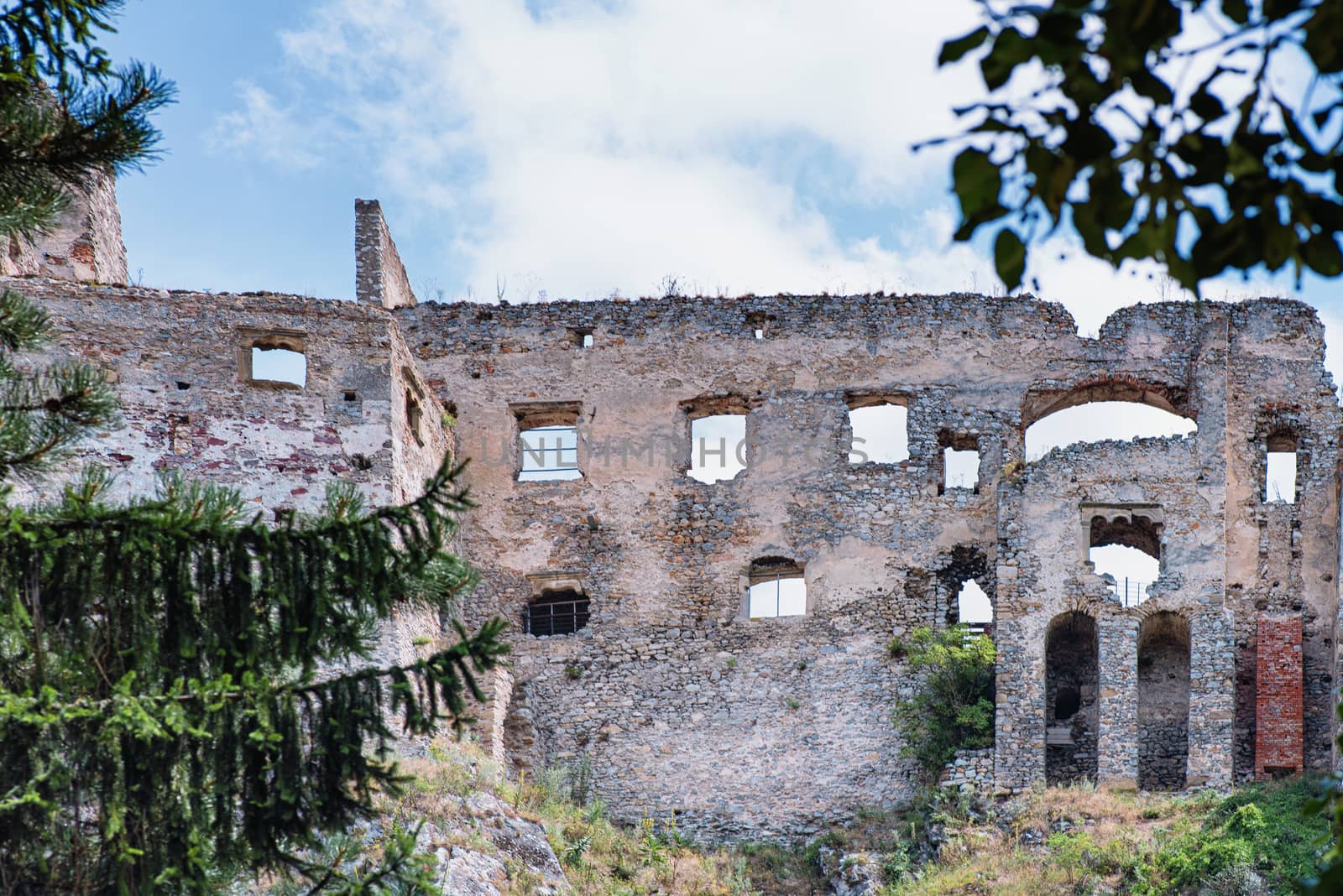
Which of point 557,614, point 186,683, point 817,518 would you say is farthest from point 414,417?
point 186,683

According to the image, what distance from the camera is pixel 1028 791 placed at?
67.7 feet

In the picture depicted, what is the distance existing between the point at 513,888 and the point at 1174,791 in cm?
797

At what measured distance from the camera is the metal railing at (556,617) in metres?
23.4

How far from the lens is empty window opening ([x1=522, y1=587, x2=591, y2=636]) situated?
76.8ft

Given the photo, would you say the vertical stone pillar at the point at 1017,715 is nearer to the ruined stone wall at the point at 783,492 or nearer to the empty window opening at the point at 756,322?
the ruined stone wall at the point at 783,492

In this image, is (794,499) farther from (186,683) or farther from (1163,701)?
(186,683)

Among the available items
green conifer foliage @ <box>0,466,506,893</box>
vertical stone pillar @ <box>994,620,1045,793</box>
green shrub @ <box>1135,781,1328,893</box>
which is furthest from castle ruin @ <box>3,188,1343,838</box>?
green conifer foliage @ <box>0,466,506,893</box>

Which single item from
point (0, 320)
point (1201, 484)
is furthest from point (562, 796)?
point (0, 320)

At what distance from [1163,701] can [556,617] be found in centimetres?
766

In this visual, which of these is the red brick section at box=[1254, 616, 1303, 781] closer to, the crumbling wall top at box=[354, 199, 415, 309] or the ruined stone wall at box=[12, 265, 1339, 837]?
the ruined stone wall at box=[12, 265, 1339, 837]

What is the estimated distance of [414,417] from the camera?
2214cm

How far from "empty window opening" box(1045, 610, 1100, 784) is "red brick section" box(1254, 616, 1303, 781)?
1.91 metres

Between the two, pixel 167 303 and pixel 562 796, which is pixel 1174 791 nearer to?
pixel 562 796

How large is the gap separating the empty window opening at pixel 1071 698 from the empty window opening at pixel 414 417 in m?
7.93
